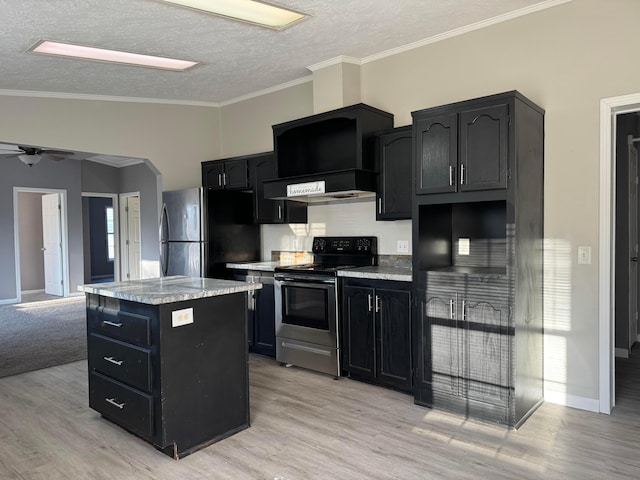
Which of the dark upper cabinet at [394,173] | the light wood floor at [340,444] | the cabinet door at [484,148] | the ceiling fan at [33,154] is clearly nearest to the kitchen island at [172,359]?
the light wood floor at [340,444]

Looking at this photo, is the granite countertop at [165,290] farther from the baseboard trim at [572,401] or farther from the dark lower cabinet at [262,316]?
the baseboard trim at [572,401]

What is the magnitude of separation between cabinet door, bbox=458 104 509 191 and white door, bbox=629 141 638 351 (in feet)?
8.10

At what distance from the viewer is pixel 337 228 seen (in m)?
4.75

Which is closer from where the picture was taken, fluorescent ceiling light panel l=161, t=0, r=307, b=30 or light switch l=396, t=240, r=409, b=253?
fluorescent ceiling light panel l=161, t=0, r=307, b=30

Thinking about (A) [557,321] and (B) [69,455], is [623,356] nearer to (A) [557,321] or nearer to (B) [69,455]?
(A) [557,321]

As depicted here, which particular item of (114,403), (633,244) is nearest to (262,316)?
(114,403)

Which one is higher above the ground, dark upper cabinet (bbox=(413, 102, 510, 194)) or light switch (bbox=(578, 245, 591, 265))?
dark upper cabinet (bbox=(413, 102, 510, 194))

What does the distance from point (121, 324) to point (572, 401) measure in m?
3.07

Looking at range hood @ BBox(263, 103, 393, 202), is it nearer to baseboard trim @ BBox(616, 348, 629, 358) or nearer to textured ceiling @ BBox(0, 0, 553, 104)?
textured ceiling @ BBox(0, 0, 553, 104)

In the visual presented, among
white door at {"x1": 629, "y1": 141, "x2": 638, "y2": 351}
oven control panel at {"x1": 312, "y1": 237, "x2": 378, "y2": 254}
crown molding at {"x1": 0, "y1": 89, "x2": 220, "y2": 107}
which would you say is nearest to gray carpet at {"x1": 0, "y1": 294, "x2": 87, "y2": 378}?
crown molding at {"x1": 0, "y1": 89, "x2": 220, "y2": 107}

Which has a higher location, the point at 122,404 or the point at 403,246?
the point at 403,246

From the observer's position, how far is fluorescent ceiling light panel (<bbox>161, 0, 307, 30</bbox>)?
3112mm

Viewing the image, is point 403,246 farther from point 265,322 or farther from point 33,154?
point 33,154

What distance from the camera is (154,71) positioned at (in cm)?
441
